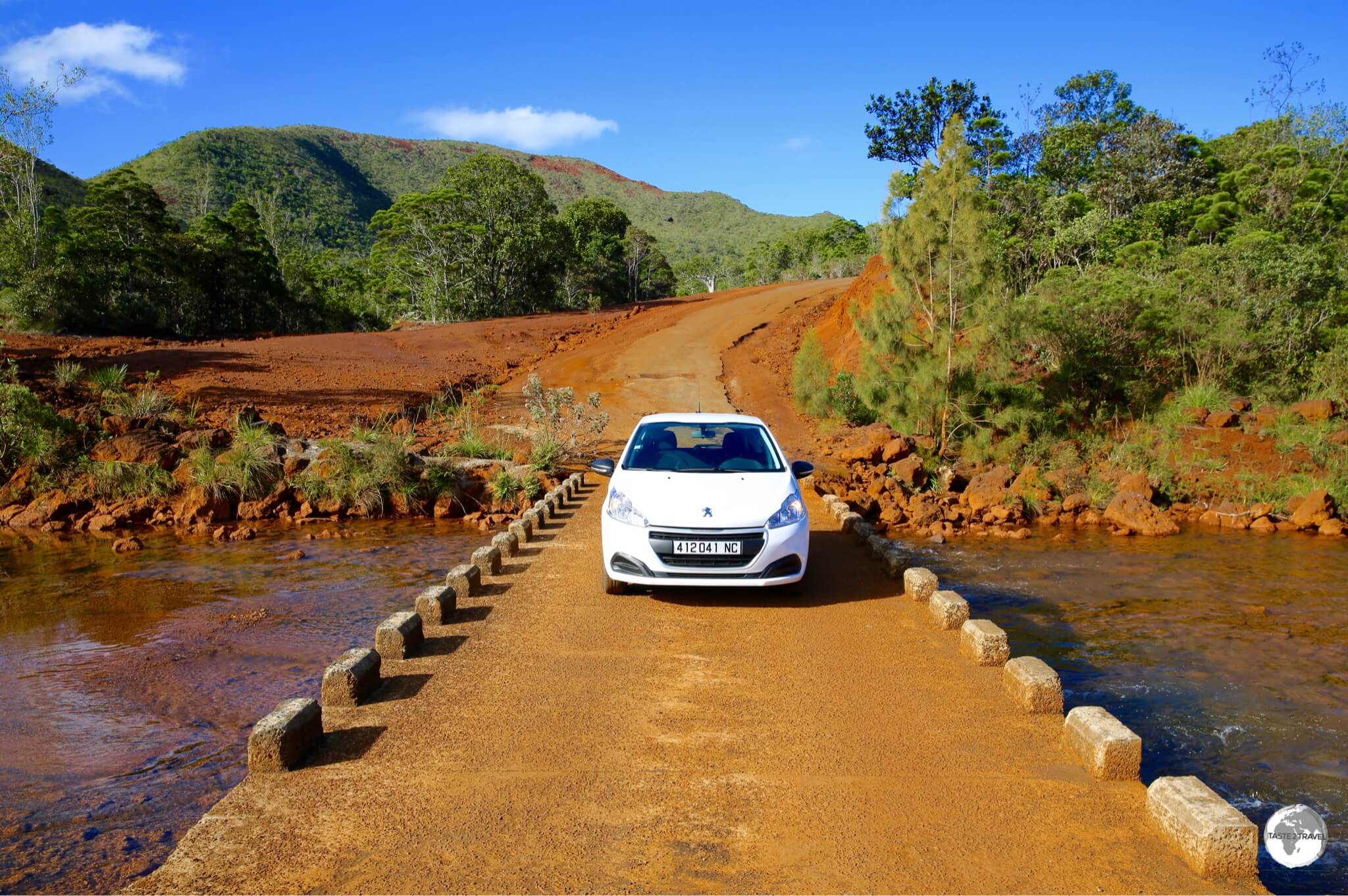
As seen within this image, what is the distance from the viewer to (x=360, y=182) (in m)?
100

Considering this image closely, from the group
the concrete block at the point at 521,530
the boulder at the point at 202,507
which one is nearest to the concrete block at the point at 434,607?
the concrete block at the point at 521,530

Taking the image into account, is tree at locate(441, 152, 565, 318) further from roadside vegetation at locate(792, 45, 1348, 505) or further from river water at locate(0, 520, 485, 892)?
river water at locate(0, 520, 485, 892)

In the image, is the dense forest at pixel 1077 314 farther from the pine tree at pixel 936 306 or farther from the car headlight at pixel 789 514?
the car headlight at pixel 789 514

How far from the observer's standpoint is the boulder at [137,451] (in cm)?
1584

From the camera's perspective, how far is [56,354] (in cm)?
2098

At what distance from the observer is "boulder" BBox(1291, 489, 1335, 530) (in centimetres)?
1573

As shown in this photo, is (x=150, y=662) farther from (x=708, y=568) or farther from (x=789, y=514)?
(x=789, y=514)

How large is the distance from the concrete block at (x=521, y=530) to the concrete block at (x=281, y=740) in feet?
17.0

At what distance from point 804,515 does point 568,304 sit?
134 feet

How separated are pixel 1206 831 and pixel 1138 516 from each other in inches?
533

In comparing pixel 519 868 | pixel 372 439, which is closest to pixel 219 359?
pixel 372 439

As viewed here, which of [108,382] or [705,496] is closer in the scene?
[705,496]

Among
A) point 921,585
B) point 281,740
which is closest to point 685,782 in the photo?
point 281,740

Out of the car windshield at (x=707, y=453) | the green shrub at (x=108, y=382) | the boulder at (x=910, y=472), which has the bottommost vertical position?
the boulder at (x=910, y=472)
